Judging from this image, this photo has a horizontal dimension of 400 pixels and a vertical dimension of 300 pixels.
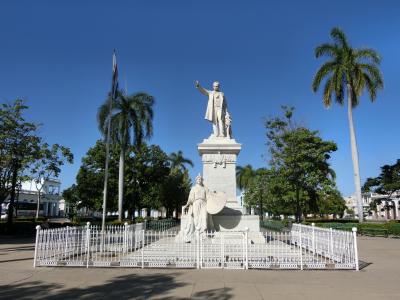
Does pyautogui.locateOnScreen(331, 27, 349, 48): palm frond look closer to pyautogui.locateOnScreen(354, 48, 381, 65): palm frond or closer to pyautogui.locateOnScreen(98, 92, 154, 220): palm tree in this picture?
pyautogui.locateOnScreen(354, 48, 381, 65): palm frond

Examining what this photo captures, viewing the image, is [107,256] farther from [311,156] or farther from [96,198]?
[96,198]

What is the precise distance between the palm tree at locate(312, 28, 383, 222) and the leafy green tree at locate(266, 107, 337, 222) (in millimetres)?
3094

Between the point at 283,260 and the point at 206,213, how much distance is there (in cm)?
377

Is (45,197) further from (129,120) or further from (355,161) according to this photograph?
(355,161)

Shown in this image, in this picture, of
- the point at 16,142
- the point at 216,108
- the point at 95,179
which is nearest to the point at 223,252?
the point at 216,108

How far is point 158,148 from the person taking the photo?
44188mm

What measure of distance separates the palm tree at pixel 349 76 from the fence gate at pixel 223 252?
1915cm

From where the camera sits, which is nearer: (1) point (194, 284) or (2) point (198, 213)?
(1) point (194, 284)

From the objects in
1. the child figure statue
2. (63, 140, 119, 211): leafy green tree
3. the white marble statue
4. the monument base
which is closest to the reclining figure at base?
the white marble statue

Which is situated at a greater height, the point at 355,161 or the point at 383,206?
the point at 355,161

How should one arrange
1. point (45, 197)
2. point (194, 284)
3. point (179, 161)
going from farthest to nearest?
point (45, 197) < point (179, 161) < point (194, 284)

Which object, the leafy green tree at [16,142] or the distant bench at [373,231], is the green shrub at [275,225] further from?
the leafy green tree at [16,142]

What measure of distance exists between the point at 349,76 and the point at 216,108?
17619 mm

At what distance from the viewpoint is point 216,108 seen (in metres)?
16.7
